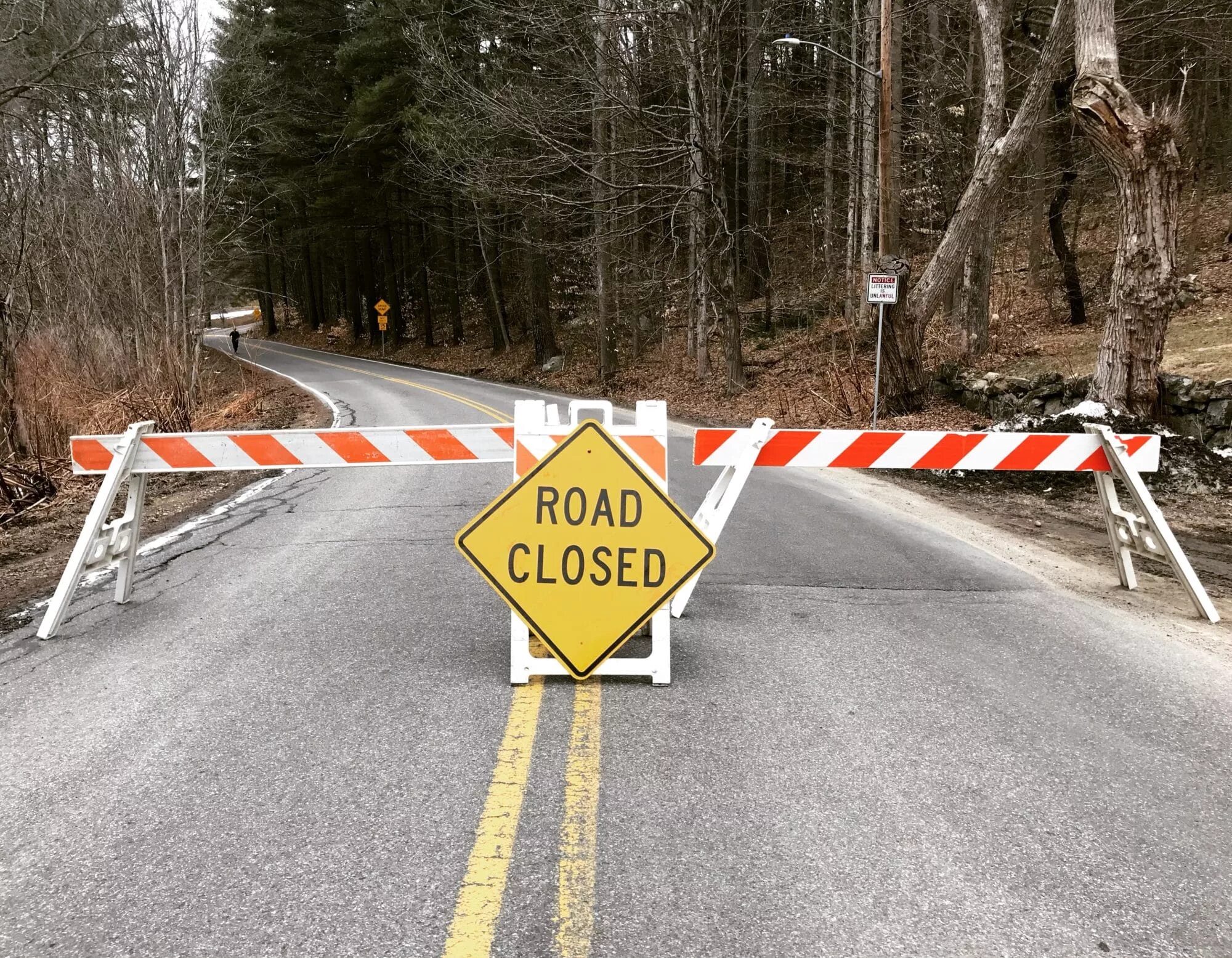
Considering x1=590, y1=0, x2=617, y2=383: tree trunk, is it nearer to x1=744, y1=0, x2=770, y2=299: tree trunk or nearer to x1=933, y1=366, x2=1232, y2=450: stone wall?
x1=744, y1=0, x2=770, y2=299: tree trunk

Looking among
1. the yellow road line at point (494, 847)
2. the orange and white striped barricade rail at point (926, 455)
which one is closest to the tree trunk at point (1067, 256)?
the orange and white striped barricade rail at point (926, 455)

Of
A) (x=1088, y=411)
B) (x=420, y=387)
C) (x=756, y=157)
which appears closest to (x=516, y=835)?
(x=1088, y=411)

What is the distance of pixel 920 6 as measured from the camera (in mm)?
18297

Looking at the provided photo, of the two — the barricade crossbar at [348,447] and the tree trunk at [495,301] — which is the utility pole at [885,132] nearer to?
the barricade crossbar at [348,447]

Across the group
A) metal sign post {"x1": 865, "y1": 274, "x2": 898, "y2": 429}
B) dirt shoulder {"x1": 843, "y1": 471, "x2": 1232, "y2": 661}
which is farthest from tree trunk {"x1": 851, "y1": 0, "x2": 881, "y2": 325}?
dirt shoulder {"x1": 843, "y1": 471, "x2": 1232, "y2": 661}

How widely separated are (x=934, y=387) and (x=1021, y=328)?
8057mm

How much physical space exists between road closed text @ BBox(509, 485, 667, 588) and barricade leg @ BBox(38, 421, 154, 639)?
2827 mm

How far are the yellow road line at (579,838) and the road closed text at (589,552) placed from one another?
0.64 meters

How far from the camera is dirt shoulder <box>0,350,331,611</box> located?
6605mm

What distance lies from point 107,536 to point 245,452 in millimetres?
1247

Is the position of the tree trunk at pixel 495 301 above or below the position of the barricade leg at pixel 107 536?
above

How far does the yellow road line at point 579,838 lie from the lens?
252 centimetres

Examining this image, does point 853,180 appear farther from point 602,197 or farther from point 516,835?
point 516,835

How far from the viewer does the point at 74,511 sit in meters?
9.23
